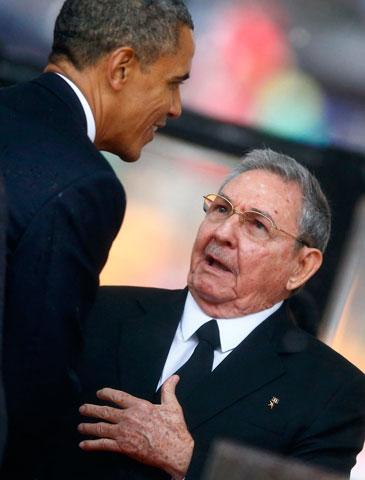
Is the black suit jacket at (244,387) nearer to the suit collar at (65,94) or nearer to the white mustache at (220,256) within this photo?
the white mustache at (220,256)

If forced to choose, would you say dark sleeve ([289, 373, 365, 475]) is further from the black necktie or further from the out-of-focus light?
the out-of-focus light

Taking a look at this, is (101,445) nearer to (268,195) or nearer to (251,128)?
(268,195)

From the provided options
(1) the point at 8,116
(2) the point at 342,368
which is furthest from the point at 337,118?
(1) the point at 8,116

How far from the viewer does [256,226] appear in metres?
2.71

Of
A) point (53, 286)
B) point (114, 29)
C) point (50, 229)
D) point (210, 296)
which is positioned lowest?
point (210, 296)

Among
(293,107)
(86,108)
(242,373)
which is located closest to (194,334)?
(242,373)

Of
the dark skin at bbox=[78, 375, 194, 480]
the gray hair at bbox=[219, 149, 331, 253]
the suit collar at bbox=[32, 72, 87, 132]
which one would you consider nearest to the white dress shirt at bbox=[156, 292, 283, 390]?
the dark skin at bbox=[78, 375, 194, 480]

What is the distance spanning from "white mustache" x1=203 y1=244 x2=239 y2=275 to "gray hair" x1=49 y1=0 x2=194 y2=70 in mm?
821

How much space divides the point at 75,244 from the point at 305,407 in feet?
3.63

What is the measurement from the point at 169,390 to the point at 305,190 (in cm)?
93

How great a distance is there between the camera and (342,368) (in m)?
2.55

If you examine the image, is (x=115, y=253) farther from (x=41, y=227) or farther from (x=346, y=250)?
(x=41, y=227)

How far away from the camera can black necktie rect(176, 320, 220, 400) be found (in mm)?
2409

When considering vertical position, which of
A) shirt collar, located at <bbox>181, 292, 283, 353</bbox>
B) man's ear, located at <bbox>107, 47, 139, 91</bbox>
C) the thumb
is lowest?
the thumb
